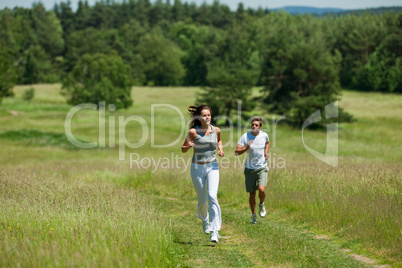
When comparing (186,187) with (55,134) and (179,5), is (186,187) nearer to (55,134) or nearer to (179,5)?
(55,134)

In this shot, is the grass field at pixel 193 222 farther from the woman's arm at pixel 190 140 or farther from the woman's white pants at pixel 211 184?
the woman's arm at pixel 190 140

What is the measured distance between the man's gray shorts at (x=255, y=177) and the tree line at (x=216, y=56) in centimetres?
4850

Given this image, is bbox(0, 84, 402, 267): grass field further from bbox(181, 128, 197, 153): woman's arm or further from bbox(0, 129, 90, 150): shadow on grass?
bbox(0, 129, 90, 150): shadow on grass

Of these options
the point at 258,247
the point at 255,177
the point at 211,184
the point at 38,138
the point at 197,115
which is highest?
the point at 197,115

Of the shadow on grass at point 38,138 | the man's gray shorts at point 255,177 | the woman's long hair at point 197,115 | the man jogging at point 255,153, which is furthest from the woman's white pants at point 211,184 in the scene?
the shadow on grass at point 38,138

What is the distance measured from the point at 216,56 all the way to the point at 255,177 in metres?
115

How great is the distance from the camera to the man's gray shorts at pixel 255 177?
32.7ft

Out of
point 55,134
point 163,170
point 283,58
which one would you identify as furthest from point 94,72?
point 163,170

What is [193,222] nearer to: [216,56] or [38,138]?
[38,138]

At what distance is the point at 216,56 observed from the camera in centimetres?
12344

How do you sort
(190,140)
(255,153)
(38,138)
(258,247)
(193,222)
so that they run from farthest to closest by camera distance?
(38,138)
(193,222)
(255,153)
(190,140)
(258,247)

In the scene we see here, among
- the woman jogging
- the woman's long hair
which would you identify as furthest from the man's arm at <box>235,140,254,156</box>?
the woman's long hair

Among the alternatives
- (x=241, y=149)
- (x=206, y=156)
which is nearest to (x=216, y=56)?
(x=241, y=149)

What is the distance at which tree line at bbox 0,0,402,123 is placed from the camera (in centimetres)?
6147
